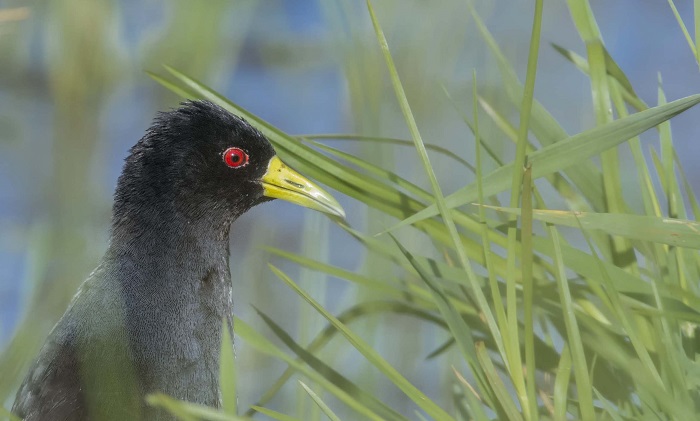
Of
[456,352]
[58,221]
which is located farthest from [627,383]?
[58,221]

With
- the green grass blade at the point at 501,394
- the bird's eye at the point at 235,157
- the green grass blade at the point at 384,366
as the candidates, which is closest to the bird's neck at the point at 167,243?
the bird's eye at the point at 235,157

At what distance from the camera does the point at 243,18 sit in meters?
1.17

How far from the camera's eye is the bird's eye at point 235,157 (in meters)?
2.48

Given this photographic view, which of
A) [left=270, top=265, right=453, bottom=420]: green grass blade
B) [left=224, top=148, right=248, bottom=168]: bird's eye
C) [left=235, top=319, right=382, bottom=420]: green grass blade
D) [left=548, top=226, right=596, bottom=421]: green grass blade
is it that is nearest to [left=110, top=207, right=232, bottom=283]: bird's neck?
[left=224, top=148, right=248, bottom=168]: bird's eye

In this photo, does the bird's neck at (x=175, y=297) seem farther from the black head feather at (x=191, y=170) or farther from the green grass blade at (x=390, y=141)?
the green grass blade at (x=390, y=141)

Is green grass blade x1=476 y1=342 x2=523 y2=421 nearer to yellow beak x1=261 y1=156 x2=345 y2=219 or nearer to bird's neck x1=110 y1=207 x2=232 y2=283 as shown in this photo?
bird's neck x1=110 y1=207 x2=232 y2=283

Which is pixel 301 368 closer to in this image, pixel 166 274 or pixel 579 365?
pixel 579 365

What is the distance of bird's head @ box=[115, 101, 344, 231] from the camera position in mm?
2279

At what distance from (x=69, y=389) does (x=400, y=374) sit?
836mm

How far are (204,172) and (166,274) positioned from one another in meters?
0.46

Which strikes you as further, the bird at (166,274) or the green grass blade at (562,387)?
the bird at (166,274)

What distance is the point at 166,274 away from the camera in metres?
2.07

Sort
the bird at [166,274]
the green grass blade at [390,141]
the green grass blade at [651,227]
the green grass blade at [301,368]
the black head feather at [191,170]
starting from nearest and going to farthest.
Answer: the green grass blade at [390,141], the green grass blade at [301,368], the green grass blade at [651,227], the bird at [166,274], the black head feather at [191,170]

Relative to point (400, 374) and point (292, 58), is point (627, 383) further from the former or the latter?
point (292, 58)
